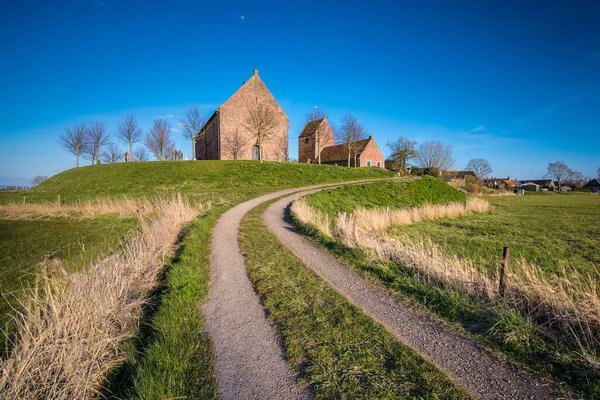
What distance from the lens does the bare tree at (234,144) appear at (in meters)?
39.5

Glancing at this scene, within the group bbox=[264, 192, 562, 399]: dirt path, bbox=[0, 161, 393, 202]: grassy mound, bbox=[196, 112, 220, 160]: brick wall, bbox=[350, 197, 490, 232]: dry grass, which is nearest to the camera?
bbox=[264, 192, 562, 399]: dirt path

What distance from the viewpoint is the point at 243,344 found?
3.80m

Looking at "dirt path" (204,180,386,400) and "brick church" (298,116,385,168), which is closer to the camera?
"dirt path" (204,180,386,400)

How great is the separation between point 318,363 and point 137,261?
4973mm

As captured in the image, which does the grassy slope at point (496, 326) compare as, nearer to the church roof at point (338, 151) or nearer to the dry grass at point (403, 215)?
the dry grass at point (403, 215)

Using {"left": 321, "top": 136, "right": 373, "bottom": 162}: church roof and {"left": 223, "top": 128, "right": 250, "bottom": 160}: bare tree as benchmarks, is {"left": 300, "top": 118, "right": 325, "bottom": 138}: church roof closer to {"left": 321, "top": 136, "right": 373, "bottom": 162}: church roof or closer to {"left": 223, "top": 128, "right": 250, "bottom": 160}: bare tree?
{"left": 321, "top": 136, "right": 373, "bottom": 162}: church roof

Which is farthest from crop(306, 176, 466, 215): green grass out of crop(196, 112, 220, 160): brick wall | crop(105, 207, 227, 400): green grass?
crop(196, 112, 220, 160): brick wall

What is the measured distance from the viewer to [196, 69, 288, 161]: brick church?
129 ft

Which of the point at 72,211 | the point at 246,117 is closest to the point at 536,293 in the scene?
the point at 72,211

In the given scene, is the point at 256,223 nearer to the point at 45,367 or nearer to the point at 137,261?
the point at 137,261

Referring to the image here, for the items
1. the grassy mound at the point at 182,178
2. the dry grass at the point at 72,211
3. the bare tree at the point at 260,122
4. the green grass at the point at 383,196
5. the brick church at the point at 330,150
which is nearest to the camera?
the dry grass at the point at 72,211

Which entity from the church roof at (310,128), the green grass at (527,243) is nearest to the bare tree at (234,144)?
the church roof at (310,128)

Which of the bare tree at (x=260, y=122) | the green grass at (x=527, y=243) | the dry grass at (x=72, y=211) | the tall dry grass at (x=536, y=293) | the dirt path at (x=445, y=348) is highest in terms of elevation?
the bare tree at (x=260, y=122)

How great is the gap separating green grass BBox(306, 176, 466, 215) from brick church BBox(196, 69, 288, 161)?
18.7 m
